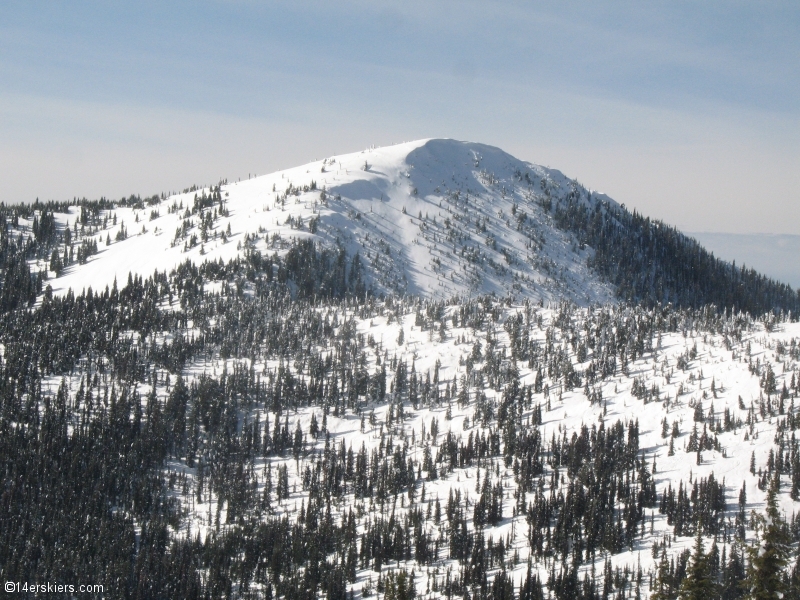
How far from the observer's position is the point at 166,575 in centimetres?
16550

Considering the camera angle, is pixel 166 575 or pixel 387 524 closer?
pixel 166 575

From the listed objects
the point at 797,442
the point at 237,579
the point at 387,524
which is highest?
the point at 797,442

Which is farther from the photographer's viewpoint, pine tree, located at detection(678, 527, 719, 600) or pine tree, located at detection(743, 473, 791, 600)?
pine tree, located at detection(678, 527, 719, 600)

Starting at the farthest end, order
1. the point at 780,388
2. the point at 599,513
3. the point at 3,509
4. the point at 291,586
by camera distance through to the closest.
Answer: the point at 780,388 → the point at 3,509 → the point at 599,513 → the point at 291,586

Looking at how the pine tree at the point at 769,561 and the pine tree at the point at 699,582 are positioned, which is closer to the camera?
the pine tree at the point at 769,561

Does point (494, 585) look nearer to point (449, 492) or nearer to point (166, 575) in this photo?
point (449, 492)

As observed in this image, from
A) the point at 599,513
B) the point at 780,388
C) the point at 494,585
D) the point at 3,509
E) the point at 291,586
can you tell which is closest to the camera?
the point at 494,585

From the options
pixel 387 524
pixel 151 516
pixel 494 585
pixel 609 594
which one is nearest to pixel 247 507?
pixel 151 516

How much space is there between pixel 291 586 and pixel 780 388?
129539 mm

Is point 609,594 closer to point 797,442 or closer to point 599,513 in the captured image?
point 599,513

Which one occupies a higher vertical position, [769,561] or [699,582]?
[769,561]

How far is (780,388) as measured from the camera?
7761 inches

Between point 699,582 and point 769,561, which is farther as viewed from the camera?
point 699,582

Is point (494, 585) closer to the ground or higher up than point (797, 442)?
closer to the ground
